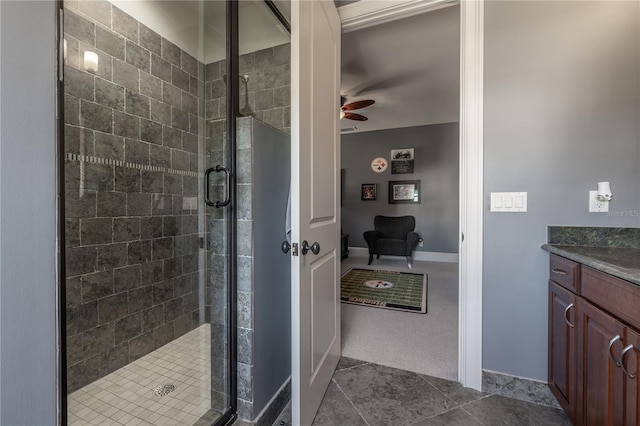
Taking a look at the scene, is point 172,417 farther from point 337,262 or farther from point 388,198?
point 388,198

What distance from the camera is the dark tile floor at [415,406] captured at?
139cm

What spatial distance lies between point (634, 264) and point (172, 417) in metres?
2.12

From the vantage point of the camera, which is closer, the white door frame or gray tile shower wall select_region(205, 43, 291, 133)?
the white door frame

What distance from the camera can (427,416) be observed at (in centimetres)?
143

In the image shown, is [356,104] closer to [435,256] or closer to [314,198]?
[314,198]

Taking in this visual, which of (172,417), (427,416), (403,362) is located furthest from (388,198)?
(172,417)

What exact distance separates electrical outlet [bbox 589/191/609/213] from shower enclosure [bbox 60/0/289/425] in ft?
5.92

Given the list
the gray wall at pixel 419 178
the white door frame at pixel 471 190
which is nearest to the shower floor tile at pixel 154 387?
the white door frame at pixel 471 190

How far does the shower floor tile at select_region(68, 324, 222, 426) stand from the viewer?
1362 millimetres

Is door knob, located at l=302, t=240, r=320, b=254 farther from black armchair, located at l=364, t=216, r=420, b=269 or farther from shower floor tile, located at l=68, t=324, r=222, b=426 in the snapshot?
black armchair, located at l=364, t=216, r=420, b=269

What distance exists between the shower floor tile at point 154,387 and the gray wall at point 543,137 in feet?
5.42

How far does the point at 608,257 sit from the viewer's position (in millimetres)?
1110

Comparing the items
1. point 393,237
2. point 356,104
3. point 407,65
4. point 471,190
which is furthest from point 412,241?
point 471,190

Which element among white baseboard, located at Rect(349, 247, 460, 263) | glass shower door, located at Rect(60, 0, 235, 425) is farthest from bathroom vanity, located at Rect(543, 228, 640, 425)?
white baseboard, located at Rect(349, 247, 460, 263)
